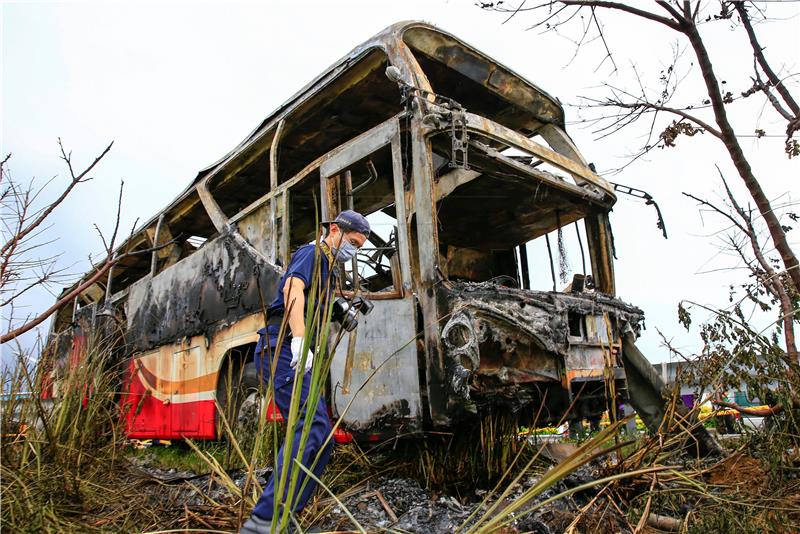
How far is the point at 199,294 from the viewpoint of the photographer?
5.50 m

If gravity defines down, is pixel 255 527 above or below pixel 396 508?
above

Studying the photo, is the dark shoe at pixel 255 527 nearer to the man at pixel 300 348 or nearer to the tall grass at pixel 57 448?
the man at pixel 300 348

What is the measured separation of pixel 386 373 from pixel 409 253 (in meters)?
0.75

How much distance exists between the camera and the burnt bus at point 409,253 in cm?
342

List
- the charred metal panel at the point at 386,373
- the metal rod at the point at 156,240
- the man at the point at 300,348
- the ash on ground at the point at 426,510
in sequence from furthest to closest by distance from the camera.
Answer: the metal rod at the point at 156,240, the charred metal panel at the point at 386,373, the ash on ground at the point at 426,510, the man at the point at 300,348

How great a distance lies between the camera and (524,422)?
3.92 meters

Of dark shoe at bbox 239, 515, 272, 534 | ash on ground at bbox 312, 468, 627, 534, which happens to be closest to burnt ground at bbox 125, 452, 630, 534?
ash on ground at bbox 312, 468, 627, 534

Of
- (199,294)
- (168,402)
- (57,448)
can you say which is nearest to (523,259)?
(199,294)

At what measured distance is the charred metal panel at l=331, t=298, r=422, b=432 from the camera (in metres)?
3.41

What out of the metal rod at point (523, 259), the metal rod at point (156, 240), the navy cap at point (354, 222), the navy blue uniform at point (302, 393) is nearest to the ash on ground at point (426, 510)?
the navy blue uniform at point (302, 393)

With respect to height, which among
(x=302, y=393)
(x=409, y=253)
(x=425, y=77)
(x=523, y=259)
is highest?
(x=425, y=77)

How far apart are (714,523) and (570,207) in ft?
9.83

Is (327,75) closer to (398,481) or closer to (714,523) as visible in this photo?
(398,481)

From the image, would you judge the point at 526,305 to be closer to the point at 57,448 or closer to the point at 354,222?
the point at 354,222
